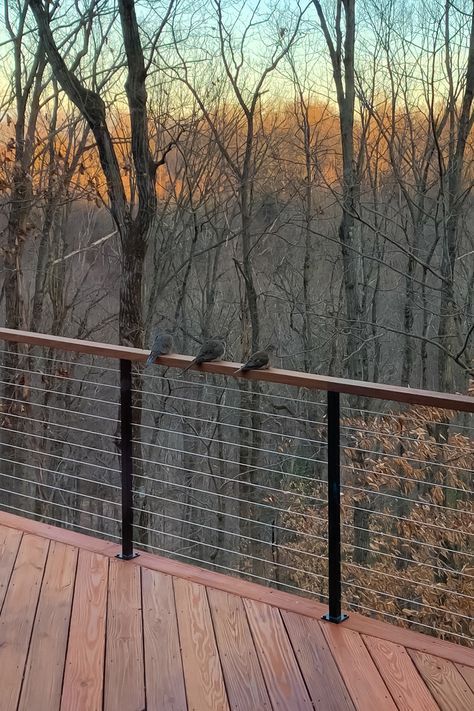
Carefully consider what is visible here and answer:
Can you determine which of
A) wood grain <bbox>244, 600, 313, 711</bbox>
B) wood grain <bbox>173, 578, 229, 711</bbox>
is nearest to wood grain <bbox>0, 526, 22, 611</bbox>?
wood grain <bbox>173, 578, 229, 711</bbox>

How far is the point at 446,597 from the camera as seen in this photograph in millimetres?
6336

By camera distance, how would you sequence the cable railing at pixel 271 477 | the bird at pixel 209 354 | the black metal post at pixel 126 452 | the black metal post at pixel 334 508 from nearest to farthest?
the black metal post at pixel 334 508
the bird at pixel 209 354
the black metal post at pixel 126 452
the cable railing at pixel 271 477

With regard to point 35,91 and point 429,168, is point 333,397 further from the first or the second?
point 35,91

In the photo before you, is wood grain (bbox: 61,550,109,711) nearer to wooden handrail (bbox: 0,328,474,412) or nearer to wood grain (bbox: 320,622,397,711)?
wood grain (bbox: 320,622,397,711)

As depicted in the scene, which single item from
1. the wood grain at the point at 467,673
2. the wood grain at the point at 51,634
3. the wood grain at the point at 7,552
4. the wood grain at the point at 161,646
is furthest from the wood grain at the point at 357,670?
the wood grain at the point at 7,552

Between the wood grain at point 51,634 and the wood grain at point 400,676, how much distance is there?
0.88m

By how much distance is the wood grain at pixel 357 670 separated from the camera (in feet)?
5.87

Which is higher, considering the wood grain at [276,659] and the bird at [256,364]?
the bird at [256,364]

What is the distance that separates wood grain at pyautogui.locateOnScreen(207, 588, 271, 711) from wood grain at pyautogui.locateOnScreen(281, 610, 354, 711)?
5.0 inches

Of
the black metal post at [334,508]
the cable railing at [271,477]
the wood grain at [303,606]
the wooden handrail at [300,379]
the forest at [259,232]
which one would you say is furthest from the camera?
the forest at [259,232]

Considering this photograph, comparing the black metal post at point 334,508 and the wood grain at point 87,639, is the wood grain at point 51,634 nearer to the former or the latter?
the wood grain at point 87,639

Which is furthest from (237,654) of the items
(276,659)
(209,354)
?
(209,354)

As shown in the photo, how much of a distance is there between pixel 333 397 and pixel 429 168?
611 centimetres

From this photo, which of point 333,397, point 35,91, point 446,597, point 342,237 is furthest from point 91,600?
point 35,91
